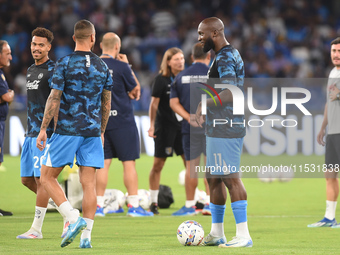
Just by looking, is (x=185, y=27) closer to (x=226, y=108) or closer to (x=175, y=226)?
(x=175, y=226)

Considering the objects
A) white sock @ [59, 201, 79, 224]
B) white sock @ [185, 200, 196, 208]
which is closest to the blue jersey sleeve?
white sock @ [59, 201, 79, 224]

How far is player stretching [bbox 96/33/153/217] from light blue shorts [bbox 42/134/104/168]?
10.4ft

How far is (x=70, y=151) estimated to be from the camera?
6352 mm

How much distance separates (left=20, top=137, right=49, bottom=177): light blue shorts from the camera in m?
7.27

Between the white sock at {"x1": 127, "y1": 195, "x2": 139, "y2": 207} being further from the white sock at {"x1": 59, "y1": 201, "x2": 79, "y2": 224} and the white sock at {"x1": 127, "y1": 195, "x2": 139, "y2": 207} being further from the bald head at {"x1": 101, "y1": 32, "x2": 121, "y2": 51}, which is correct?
the white sock at {"x1": 59, "y1": 201, "x2": 79, "y2": 224}

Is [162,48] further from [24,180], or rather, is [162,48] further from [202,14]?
[24,180]

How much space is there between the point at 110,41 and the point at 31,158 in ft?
8.51

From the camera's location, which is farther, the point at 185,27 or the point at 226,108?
the point at 185,27

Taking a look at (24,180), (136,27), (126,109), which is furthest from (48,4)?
(24,180)

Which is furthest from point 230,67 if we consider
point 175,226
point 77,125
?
point 175,226

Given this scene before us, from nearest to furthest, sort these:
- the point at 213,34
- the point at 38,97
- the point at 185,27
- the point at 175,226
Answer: the point at 213,34 < the point at 38,97 < the point at 175,226 < the point at 185,27

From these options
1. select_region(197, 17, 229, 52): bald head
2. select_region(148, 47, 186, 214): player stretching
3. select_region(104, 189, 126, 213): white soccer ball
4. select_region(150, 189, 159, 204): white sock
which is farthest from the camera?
select_region(148, 47, 186, 214): player stretching

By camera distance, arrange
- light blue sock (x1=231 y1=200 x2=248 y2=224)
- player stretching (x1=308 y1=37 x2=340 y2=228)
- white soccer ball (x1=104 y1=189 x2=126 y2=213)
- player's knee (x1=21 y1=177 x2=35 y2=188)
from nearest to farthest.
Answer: light blue sock (x1=231 y1=200 x2=248 y2=224)
player's knee (x1=21 y1=177 x2=35 y2=188)
player stretching (x1=308 y1=37 x2=340 y2=228)
white soccer ball (x1=104 y1=189 x2=126 y2=213)

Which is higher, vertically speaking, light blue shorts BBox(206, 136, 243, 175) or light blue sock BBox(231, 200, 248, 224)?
light blue shorts BBox(206, 136, 243, 175)
